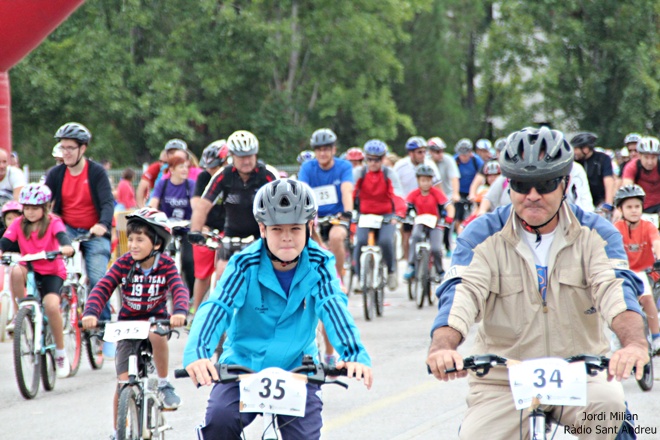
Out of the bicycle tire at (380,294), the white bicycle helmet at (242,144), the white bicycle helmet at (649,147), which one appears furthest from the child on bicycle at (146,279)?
the white bicycle helmet at (649,147)

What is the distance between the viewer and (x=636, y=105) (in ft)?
148

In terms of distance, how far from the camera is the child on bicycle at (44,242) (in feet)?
32.2

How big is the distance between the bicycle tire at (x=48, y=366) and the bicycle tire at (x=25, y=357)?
9 cm

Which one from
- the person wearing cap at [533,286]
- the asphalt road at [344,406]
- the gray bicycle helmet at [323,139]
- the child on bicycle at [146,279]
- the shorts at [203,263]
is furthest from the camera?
the gray bicycle helmet at [323,139]

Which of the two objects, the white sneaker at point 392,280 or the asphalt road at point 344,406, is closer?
the asphalt road at point 344,406

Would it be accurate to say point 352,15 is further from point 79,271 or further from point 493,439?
point 493,439

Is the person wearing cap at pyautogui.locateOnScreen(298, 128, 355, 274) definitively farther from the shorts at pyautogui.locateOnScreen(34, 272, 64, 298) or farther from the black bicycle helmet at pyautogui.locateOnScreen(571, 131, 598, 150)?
the shorts at pyautogui.locateOnScreen(34, 272, 64, 298)

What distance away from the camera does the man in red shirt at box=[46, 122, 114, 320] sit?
10.5 meters

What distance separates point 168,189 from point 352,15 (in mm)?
33916

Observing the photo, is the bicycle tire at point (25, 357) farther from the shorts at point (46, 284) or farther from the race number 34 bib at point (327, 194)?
the race number 34 bib at point (327, 194)

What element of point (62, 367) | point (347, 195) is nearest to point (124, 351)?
point (62, 367)

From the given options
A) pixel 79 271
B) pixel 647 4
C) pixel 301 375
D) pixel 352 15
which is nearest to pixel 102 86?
pixel 352 15

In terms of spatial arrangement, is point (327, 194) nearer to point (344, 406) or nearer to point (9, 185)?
point (9, 185)

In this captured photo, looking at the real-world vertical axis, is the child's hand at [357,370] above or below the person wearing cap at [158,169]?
below
